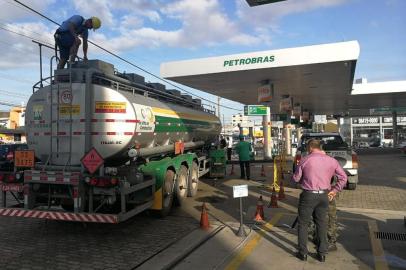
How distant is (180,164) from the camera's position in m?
11.5

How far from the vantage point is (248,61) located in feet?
55.5

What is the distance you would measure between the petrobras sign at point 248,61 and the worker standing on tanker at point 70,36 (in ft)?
26.9

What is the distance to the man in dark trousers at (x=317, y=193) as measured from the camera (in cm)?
650

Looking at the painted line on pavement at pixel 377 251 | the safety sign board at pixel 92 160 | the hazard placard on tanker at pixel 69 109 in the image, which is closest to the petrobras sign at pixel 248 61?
the painted line on pavement at pixel 377 251

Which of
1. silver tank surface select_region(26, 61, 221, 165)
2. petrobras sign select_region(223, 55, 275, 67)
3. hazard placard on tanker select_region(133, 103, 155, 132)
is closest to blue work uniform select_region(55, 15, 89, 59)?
silver tank surface select_region(26, 61, 221, 165)

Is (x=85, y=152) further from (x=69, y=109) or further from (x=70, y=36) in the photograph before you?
(x=70, y=36)

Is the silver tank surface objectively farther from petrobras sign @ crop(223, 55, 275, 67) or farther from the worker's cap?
petrobras sign @ crop(223, 55, 275, 67)

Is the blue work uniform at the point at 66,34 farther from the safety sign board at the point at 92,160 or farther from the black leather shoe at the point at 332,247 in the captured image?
the black leather shoe at the point at 332,247

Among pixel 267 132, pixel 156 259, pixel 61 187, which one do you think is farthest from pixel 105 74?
pixel 267 132

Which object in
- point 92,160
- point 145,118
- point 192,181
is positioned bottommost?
point 192,181

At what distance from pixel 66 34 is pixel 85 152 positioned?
2.75 metres

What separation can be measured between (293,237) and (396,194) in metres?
6.53

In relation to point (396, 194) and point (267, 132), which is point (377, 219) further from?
point (267, 132)

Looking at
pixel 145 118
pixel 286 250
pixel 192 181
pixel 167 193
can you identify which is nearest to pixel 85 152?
pixel 145 118
